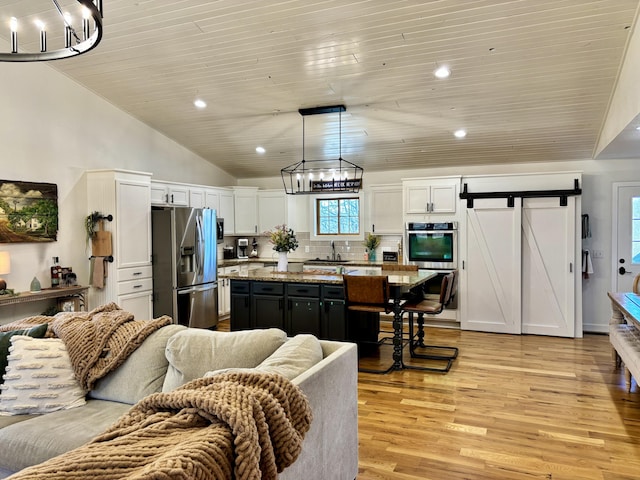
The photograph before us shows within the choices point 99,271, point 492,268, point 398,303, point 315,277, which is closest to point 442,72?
point 398,303

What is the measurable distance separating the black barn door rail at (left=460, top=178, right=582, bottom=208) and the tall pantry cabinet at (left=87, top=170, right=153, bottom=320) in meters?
4.28

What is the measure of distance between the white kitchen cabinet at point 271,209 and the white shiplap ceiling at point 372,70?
1.28 meters

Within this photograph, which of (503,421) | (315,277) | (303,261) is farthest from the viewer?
(303,261)

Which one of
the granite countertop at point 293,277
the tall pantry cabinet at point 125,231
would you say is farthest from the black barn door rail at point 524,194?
the tall pantry cabinet at point 125,231

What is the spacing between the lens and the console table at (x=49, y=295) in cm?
441

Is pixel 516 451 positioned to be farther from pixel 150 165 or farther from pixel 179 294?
pixel 150 165

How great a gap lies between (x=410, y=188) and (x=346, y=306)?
264 centimetres

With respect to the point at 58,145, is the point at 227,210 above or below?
below

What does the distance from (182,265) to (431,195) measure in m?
3.58

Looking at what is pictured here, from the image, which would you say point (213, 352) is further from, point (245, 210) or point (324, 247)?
point (245, 210)

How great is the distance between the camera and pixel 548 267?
19.9ft

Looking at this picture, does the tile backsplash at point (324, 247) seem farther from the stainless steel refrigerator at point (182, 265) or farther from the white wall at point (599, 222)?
the white wall at point (599, 222)

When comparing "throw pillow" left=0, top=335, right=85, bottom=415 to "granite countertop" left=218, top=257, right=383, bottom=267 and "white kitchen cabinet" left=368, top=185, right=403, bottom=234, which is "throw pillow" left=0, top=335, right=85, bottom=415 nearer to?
"granite countertop" left=218, top=257, right=383, bottom=267

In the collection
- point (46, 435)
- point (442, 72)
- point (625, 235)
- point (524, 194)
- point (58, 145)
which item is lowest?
point (46, 435)
